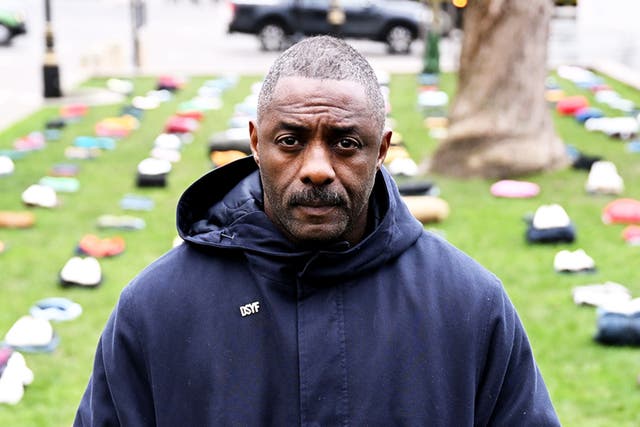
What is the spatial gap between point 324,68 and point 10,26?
2561 centimetres

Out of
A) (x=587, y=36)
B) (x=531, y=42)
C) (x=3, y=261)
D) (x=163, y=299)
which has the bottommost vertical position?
(x=587, y=36)

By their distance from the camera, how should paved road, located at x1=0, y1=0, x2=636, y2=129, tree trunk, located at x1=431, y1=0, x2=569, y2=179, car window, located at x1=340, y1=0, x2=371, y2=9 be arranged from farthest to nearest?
1. car window, located at x1=340, y1=0, x2=371, y2=9
2. paved road, located at x1=0, y1=0, x2=636, y2=129
3. tree trunk, located at x1=431, y1=0, x2=569, y2=179

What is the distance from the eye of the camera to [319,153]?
245 centimetres

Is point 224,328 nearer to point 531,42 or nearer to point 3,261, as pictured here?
point 3,261

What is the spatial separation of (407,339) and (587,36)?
1102 inches

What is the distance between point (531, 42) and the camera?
1227 centimetres

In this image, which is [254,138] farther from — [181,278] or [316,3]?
[316,3]

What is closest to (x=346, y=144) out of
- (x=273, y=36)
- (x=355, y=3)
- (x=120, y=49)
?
(x=120, y=49)

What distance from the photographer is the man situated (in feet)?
8.03

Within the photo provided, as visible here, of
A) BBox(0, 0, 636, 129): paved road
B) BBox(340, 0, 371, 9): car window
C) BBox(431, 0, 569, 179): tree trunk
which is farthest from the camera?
BBox(340, 0, 371, 9): car window

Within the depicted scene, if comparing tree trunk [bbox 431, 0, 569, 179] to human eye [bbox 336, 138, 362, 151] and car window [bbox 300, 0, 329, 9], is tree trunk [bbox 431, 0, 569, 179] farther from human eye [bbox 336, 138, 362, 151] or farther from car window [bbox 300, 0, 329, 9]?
car window [bbox 300, 0, 329, 9]

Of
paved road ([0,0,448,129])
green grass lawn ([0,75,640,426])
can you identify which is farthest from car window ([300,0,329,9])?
green grass lawn ([0,75,640,426])

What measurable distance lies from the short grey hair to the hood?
0.73 ft

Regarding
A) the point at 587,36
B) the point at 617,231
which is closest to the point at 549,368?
the point at 617,231
